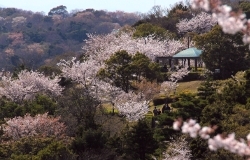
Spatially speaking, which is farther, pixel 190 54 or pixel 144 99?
pixel 190 54

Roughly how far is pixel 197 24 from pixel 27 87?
67.0 ft

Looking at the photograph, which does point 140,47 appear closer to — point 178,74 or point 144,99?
point 178,74

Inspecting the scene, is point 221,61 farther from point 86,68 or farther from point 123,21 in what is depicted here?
point 123,21

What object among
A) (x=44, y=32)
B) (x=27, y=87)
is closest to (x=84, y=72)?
(x=27, y=87)

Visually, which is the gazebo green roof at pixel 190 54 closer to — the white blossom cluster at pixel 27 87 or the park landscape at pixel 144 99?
the park landscape at pixel 144 99

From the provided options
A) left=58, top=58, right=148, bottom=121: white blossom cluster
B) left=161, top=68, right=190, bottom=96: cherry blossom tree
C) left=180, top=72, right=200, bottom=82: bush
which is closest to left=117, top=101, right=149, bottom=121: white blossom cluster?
left=58, top=58, right=148, bottom=121: white blossom cluster

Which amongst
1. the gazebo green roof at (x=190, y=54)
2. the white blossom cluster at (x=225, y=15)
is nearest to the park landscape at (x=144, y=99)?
the white blossom cluster at (x=225, y=15)

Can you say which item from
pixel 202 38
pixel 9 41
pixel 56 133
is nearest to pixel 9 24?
pixel 9 41

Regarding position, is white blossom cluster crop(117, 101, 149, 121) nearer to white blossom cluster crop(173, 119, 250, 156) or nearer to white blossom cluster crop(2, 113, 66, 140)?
white blossom cluster crop(2, 113, 66, 140)

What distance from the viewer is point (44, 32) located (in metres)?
91.0

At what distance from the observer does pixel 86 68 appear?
31.7 metres

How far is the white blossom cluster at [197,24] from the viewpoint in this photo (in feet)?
144

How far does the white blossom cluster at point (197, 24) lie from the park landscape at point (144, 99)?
0.10 metres

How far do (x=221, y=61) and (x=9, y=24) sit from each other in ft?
259
